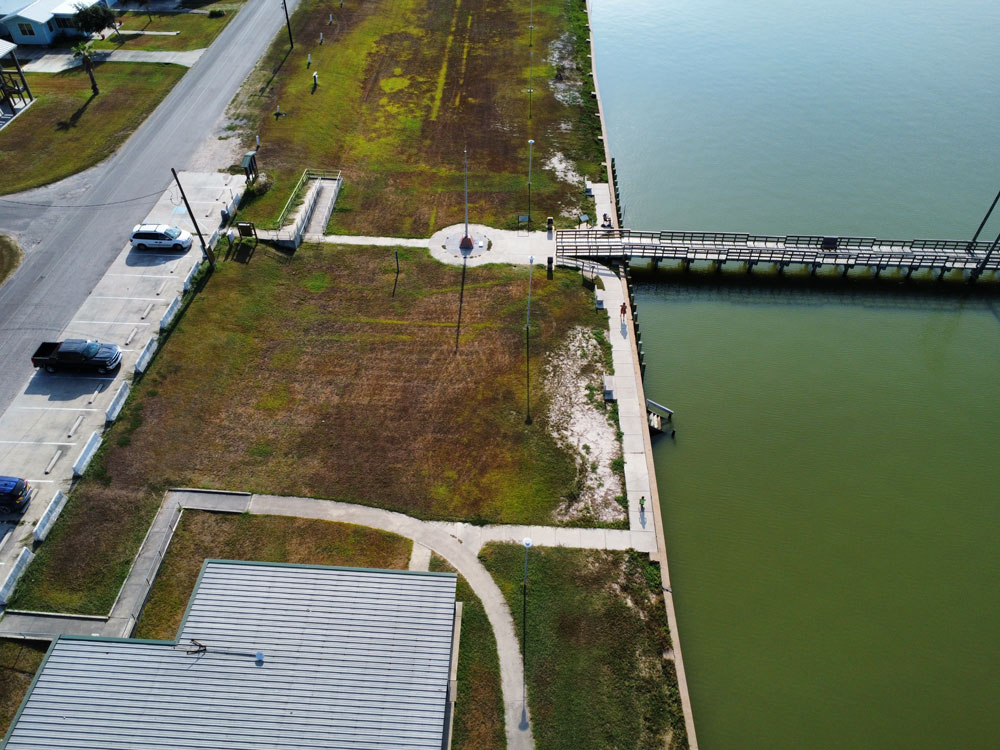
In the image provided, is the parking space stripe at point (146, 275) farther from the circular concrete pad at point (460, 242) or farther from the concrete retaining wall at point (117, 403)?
the circular concrete pad at point (460, 242)

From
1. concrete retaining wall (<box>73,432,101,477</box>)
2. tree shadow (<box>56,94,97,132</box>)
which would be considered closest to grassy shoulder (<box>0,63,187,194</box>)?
tree shadow (<box>56,94,97,132</box>)

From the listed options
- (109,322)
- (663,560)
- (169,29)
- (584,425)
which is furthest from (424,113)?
(663,560)

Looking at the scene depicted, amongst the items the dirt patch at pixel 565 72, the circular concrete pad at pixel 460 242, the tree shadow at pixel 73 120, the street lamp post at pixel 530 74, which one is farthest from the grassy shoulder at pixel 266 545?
the dirt patch at pixel 565 72

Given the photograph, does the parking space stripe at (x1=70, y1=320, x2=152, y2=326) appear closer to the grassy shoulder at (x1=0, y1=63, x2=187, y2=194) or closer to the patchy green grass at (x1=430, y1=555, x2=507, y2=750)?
the grassy shoulder at (x1=0, y1=63, x2=187, y2=194)

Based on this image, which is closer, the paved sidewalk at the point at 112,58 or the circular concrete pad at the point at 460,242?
the circular concrete pad at the point at 460,242

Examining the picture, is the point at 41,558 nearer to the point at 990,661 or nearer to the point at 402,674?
the point at 402,674
